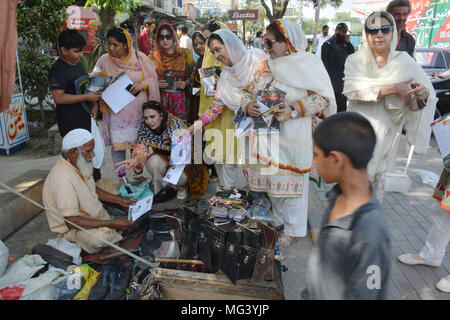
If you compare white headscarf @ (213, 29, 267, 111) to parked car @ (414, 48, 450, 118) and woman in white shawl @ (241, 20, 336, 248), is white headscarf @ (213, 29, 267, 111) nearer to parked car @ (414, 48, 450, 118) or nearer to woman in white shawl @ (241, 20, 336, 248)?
woman in white shawl @ (241, 20, 336, 248)

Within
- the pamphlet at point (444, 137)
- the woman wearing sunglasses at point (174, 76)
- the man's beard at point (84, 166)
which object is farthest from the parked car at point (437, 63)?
the man's beard at point (84, 166)

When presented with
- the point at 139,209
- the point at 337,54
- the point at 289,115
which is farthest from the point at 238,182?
the point at 337,54

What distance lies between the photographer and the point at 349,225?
1229mm

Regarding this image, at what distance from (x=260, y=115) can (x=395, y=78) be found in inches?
46.4

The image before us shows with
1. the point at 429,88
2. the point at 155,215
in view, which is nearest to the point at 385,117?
the point at 429,88

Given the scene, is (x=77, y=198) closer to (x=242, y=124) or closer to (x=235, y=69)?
(x=242, y=124)

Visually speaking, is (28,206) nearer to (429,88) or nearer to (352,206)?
(352,206)

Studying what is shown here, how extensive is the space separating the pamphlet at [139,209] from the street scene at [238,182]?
20 mm

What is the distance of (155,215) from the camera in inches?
127

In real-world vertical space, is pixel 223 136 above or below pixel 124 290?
above

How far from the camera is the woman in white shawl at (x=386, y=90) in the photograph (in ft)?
8.71

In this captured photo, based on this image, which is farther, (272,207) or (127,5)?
(127,5)

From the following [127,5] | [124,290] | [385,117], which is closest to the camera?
[124,290]

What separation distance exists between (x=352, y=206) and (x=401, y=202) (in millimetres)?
3167
